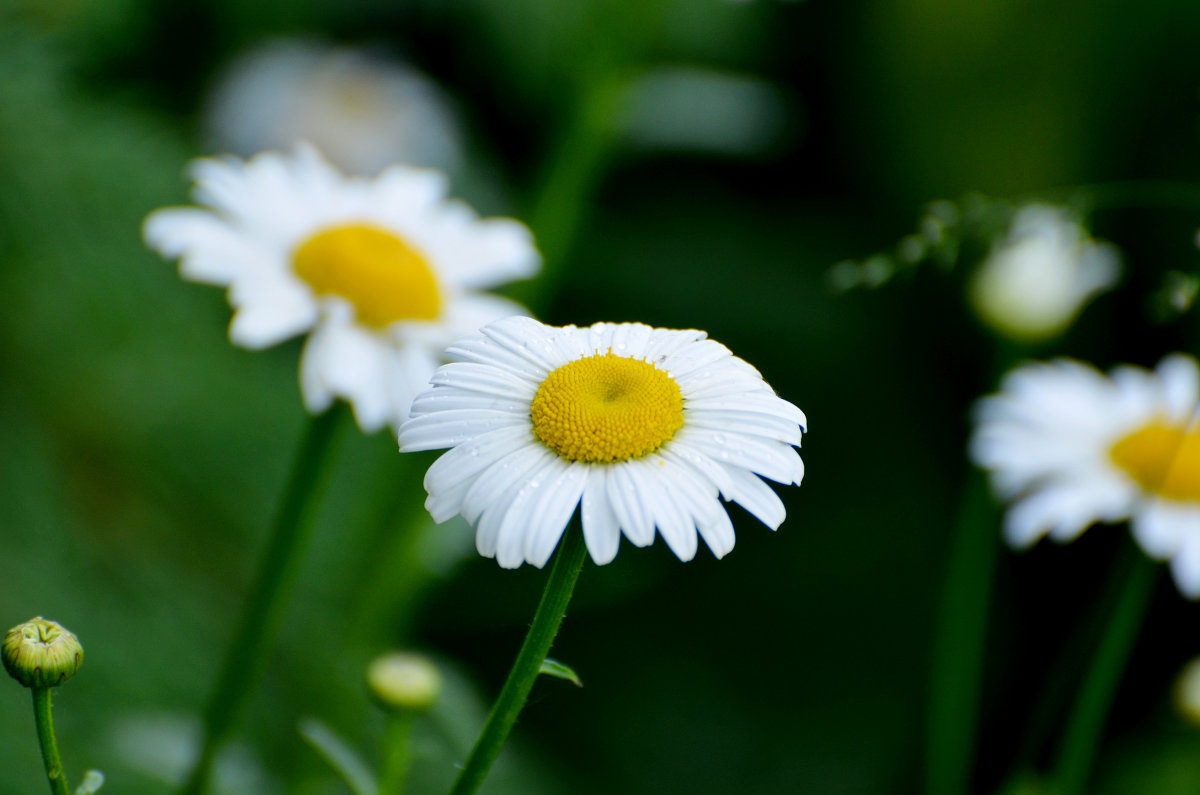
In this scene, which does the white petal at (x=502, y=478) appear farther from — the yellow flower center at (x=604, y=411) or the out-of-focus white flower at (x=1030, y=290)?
the out-of-focus white flower at (x=1030, y=290)

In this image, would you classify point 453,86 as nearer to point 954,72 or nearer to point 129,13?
point 129,13

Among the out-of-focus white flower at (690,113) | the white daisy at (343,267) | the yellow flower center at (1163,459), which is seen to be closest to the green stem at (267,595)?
the white daisy at (343,267)

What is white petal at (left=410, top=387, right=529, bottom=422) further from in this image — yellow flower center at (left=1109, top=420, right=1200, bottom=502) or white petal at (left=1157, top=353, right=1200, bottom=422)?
white petal at (left=1157, top=353, right=1200, bottom=422)

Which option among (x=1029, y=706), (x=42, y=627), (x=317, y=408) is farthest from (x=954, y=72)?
(x=42, y=627)

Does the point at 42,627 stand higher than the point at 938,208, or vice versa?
the point at 938,208

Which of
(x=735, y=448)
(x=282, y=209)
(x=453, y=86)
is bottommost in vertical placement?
(x=735, y=448)

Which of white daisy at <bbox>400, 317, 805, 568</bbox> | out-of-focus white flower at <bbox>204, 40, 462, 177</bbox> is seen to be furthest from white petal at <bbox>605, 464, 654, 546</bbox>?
out-of-focus white flower at <bbox>204, 40, 462, 177</bbox>
